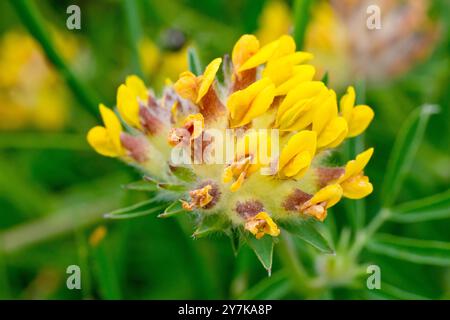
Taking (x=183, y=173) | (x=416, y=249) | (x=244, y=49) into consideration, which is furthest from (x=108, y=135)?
(x=416, y=249)

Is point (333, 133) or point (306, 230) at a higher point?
point (333, 133)

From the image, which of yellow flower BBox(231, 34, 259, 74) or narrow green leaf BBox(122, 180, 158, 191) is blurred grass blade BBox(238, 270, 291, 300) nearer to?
narrow green leaf BBox(122, 180, 158, 191)

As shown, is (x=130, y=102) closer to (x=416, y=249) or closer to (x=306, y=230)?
(x=306, y=230)

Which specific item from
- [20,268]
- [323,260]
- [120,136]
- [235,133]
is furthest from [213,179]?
[20,268]

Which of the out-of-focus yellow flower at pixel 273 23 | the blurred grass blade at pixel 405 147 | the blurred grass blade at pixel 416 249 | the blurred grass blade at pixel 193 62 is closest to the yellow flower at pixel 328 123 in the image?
the blurred grass blade at pixel 193 62

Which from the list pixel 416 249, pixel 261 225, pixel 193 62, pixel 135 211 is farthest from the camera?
pixel 416 249
